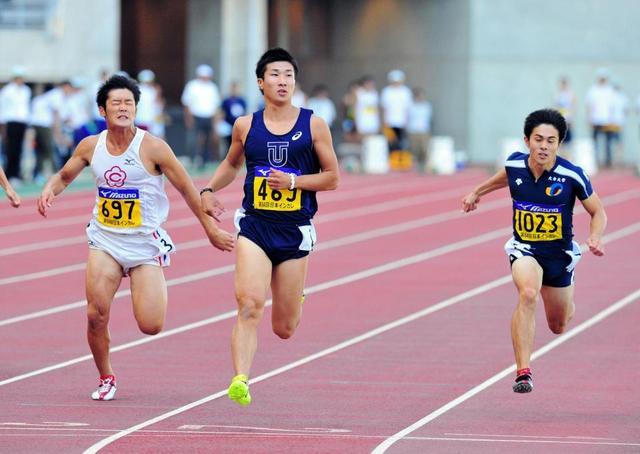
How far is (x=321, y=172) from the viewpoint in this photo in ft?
31.7

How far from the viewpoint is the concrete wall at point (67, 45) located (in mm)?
32062

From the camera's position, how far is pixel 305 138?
31.4 feet

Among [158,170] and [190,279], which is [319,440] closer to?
[158,170]

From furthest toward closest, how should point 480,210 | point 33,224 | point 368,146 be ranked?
point 368,146 < point 480,210 < point 33,224

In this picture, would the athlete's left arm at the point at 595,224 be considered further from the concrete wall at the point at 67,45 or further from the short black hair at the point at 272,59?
the concrete wall at the point at 67,45

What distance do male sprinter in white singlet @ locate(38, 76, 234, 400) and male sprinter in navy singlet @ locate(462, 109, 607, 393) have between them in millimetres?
1945

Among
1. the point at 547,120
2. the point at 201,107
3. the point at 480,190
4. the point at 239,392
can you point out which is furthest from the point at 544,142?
the point at 201,107

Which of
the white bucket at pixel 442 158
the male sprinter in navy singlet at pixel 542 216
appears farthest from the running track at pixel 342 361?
the white bucket at pixel 442 158

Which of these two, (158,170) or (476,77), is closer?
(158,170)

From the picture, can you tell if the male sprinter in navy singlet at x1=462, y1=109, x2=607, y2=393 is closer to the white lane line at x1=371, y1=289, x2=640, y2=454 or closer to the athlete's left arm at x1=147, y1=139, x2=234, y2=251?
the white lane line at x1=371, y1=289, x2=640, y2=454

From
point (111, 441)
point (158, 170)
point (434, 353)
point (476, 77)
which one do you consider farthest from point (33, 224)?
point (476, 77)

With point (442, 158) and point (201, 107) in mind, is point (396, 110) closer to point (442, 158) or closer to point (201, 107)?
point (442, 158)

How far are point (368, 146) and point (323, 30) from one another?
307 inches

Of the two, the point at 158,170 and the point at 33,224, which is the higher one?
the point at 158,170
